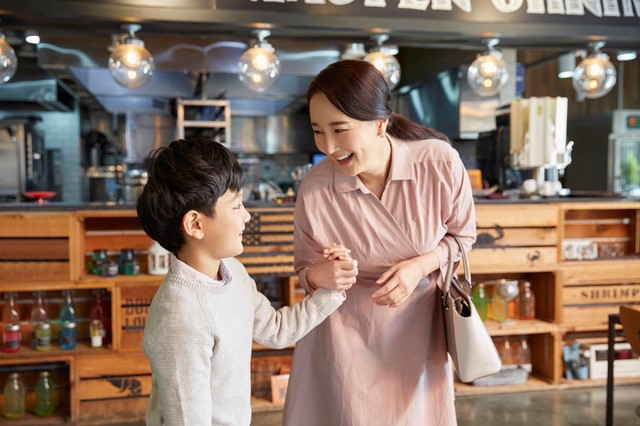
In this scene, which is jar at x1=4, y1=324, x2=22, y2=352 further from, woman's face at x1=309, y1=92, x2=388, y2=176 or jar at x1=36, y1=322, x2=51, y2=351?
woman's face at x1=309, y1=92, x2=388, y2=176

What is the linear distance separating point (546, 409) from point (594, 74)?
2437 mm

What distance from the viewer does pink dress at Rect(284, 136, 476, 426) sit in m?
1.81

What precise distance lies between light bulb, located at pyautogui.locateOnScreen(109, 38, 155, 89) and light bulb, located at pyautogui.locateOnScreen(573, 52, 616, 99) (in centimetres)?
313

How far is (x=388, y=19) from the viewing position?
13.3 feet

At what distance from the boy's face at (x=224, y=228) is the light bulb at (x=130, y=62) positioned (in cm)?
310

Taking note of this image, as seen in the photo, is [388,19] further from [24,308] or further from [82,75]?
[82,75]

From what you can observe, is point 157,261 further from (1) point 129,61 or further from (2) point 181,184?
(2) point 181,184

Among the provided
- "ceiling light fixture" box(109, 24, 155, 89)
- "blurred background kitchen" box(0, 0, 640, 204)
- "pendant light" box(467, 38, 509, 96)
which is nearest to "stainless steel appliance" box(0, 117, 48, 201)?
"blurred background kitchen" box(0, 0, 640, 204)

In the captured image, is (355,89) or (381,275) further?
(381,275)

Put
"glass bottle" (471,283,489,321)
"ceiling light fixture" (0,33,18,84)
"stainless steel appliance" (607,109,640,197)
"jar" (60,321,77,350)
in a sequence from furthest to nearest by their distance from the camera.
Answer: "stainless steel appliance" (607,109,640,197) → "glass bottle" (471,283,489,321) → "ceiling light fixture" (0,33,18,84) → "jar" (60,321,77,350)

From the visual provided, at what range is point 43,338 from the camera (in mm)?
3842

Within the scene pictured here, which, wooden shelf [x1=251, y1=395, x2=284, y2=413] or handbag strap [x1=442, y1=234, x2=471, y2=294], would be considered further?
wooden shelf [x1=251, y1=395, x2=284, y2=413]

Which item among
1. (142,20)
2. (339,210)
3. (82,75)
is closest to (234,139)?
(82,75)

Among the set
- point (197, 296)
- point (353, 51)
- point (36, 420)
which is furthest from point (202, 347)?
point (353, 51)
